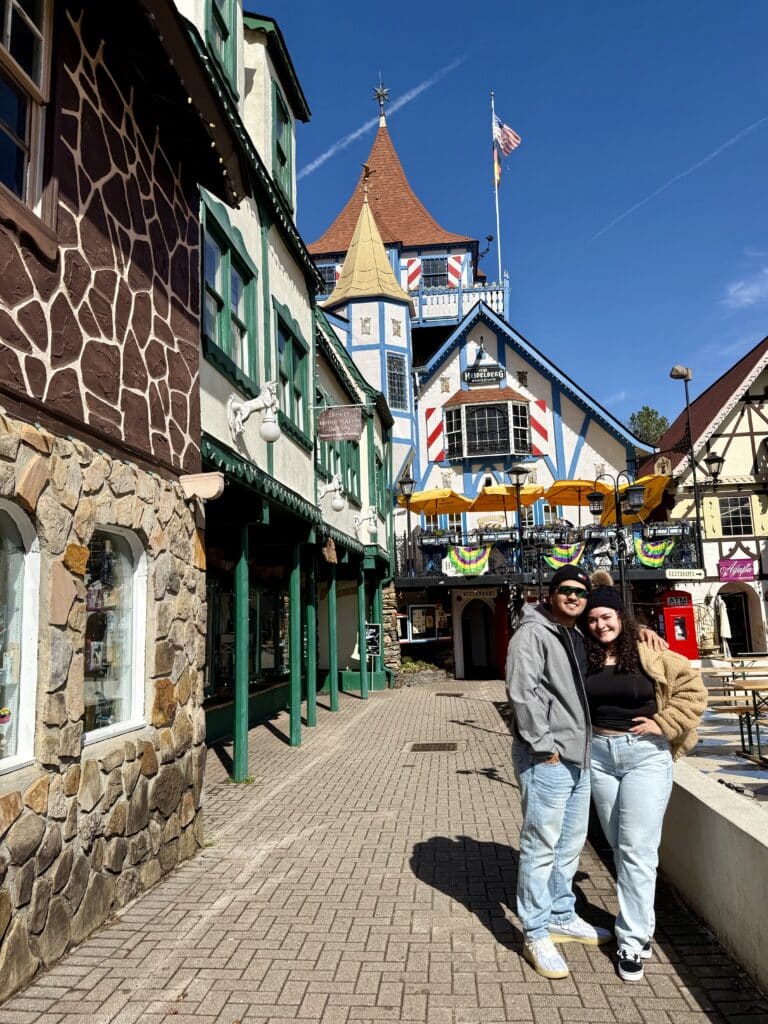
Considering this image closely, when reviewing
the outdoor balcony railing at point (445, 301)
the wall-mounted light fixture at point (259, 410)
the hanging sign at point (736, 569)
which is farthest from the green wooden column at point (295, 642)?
the outdoor balcony railing at point (445, 301)

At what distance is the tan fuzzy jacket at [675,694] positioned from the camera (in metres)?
3.77

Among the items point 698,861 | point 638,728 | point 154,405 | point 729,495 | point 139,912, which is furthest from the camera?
point 729,495

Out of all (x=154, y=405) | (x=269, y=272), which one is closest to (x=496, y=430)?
(x=269, y=272)

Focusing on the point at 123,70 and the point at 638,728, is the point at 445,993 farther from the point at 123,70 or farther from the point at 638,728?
the point at 123,70

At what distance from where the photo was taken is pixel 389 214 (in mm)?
37781

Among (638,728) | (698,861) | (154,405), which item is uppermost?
(154,405)

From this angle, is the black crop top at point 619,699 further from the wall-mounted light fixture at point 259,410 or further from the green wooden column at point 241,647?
the green wooden column at point 241,647

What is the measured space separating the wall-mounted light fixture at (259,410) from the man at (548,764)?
173 inches

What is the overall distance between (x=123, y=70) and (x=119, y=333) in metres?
1.76

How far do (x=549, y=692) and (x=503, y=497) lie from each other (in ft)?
67.4

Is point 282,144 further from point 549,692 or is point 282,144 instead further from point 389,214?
point 389,214

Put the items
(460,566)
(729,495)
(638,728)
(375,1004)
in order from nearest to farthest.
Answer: (375,1004), (638,728), (460,566), (729,495)

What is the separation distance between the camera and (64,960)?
390 cm

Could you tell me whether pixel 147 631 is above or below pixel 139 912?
above
